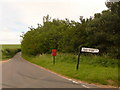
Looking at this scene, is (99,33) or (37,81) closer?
(37,81)

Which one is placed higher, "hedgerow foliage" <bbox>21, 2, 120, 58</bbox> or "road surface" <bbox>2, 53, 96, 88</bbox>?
"hedgerow foliage" <bbox>21, 2, 120, 58</bbox>

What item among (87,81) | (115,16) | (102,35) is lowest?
(87,81)

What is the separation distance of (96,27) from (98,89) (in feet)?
73.2

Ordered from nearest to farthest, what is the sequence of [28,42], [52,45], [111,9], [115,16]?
[115,16] < [111,9] < [52,45] < [28,42]

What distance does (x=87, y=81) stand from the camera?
12461 mm

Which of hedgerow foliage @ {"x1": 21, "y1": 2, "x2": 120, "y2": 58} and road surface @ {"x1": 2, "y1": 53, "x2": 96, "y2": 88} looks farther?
hedgerow foliage @ {"x1": 21, "y1": 2, "x2": 120, "y2": 58}

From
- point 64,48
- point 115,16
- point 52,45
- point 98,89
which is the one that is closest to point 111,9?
point 115,16

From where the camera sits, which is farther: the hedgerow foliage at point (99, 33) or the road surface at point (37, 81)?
the hedgerow foliage at point (99, 33)

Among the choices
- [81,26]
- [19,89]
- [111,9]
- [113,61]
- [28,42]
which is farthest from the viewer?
[28,42]

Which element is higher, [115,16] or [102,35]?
[115,16]

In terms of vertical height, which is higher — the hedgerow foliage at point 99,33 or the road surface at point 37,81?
the hedgerow foliage at point 99,33

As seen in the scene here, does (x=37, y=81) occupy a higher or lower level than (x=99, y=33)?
lower

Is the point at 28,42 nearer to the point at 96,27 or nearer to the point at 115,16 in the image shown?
the point at 96,27

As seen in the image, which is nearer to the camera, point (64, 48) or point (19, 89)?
point (19, 89)
